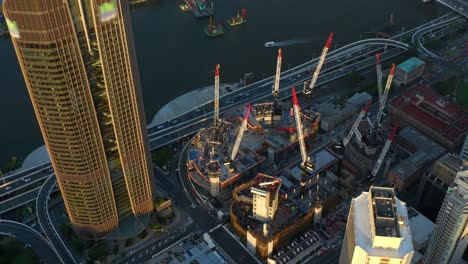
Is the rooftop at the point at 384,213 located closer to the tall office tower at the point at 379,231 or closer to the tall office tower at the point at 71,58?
the tall office tower at the point at 379,231

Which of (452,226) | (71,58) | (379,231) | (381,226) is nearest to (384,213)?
(381,226)

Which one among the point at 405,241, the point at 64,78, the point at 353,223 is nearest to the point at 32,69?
the point at 64,78

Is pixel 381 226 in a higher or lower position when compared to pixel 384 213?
lower

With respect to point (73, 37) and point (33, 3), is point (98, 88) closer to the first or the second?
point (73, 37)

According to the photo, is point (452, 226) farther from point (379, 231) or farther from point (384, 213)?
point (379, 231)

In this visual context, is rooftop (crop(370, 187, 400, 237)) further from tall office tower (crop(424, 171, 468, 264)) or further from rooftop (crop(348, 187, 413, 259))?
tall office tower (crop(424, 171, 468, 264))

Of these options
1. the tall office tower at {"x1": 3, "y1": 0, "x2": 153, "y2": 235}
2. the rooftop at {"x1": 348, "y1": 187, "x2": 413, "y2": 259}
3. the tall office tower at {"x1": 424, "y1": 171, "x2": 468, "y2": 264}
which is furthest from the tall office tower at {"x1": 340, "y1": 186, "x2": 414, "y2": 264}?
the tall office tower at {"x1": 3, "y1": 0, "x2": 153, "y2": 235}

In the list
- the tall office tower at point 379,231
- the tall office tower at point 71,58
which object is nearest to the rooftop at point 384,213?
the tall office tower at point 379,231
